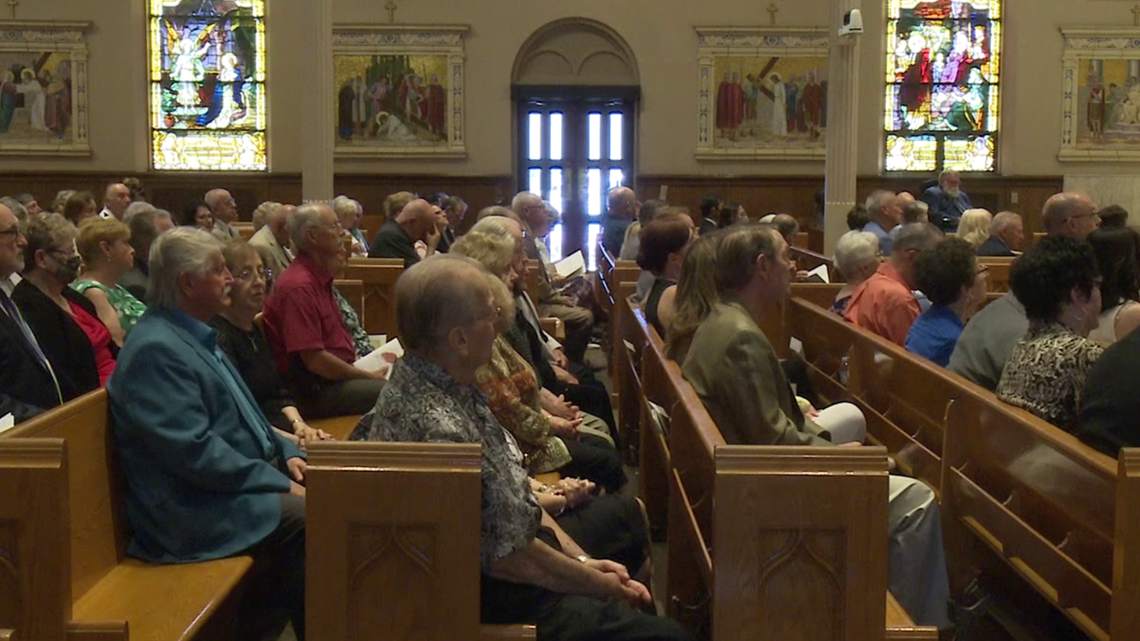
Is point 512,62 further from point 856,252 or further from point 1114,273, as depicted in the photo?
point 1114,273

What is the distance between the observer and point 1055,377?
4016 mm

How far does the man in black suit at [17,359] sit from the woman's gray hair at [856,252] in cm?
394

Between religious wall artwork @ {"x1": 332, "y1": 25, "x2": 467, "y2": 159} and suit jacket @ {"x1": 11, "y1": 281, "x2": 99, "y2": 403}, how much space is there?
39.9 feet

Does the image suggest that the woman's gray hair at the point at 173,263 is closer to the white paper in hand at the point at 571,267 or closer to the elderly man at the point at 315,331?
the elderly man at the point at 315,331

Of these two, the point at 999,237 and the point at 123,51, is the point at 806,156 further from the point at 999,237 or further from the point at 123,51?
the point at 123,51

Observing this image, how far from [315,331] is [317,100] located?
286 inches

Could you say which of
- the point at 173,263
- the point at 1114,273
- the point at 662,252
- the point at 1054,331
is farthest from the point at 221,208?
the point at 1054,331

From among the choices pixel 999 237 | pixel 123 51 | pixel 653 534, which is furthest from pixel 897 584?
pixel 123 51

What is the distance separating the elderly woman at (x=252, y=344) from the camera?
4867 mm

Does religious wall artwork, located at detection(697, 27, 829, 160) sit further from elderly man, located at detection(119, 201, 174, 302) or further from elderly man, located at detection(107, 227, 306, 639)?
elderly man, located at detection(107, 227, 306, 639)

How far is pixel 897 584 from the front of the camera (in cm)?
395

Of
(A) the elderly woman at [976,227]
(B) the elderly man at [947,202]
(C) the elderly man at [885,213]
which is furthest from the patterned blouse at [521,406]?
(B) the elderly man at [947,202]

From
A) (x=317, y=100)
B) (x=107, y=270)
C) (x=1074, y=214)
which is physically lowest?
(x=107, y=270)

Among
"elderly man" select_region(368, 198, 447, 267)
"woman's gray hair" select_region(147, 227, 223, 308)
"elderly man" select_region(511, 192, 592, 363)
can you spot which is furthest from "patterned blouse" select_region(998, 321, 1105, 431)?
"elderly man" select_region(368, 198, 447, 267)
